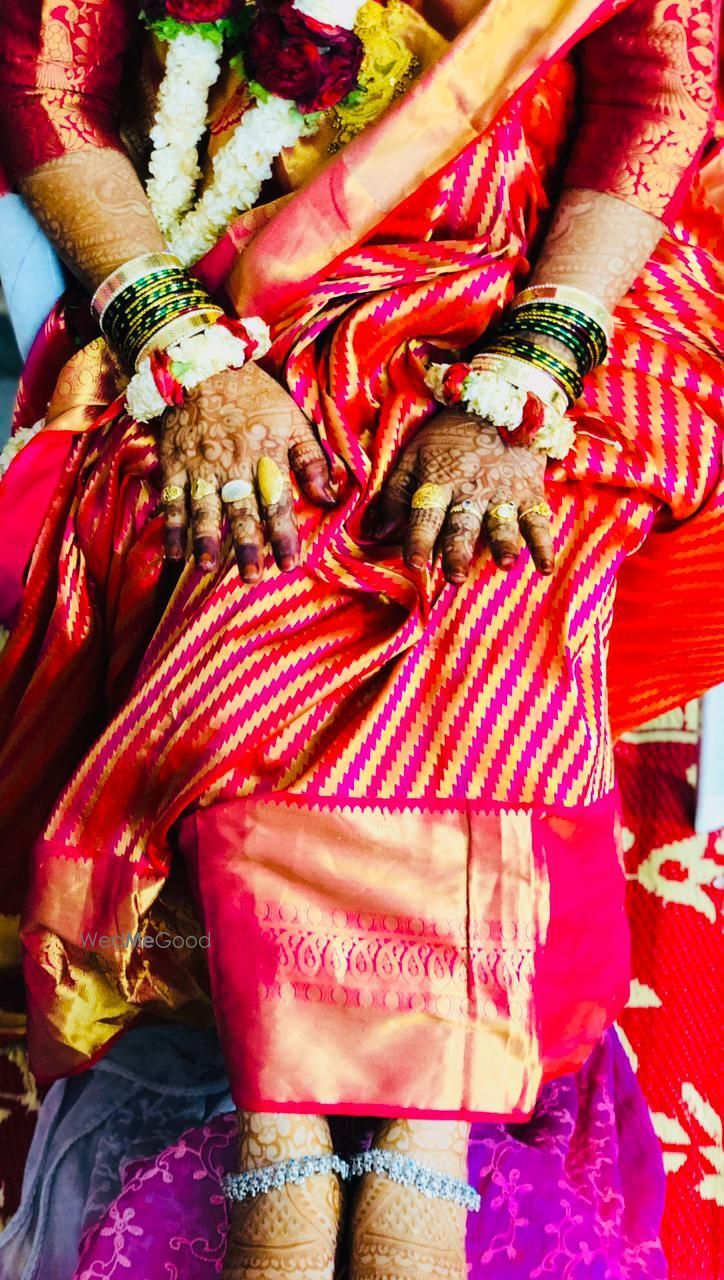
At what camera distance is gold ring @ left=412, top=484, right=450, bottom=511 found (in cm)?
98

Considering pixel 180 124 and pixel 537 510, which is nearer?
pixel 537 510

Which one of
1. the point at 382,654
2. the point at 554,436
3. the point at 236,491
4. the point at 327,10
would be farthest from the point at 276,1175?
the point at 327,10

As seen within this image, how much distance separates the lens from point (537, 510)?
0.98 metres

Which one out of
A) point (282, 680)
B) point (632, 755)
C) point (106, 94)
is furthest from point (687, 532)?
point (106, 94)

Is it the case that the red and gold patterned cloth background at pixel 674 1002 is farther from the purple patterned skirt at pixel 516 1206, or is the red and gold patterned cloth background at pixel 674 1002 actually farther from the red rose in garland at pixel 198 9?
the red rose in garland at pixel 198 9

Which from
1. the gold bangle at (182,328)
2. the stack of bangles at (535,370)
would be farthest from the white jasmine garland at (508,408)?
the gold bangle at (182,328)

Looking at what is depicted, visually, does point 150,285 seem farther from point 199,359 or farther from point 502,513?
point 502,513

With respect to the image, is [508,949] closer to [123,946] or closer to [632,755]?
[123,946]

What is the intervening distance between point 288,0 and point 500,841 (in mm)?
741

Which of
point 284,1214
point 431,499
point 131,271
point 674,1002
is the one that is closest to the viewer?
point 284,1214

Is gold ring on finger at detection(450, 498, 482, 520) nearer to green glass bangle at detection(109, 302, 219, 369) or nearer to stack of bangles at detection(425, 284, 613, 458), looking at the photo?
stack of bangles at detection(425, 284, 613, 458)

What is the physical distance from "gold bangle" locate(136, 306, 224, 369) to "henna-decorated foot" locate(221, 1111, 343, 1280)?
649 millimetres

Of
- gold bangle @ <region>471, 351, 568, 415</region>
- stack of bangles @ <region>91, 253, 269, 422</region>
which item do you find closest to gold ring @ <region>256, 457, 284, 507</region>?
stack of bangles @ <region>91, 253, 269, 422</region>

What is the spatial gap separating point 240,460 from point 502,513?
0.23 meters
